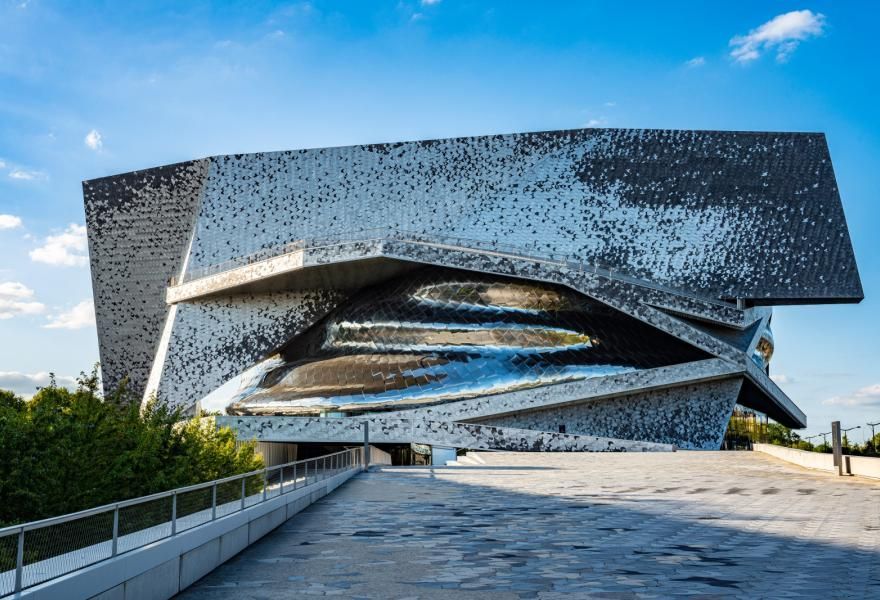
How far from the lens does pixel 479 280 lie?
38.6 metres

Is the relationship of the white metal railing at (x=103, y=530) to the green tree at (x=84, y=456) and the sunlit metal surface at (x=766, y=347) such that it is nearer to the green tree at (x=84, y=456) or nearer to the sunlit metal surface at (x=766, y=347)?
the green tree at (x=84, y=456)

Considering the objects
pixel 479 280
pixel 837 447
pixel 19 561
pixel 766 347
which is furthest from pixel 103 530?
pixel 766 347

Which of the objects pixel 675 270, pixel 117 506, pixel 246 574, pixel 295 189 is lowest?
pixel 246 574

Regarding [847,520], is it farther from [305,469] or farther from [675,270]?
[675,270]

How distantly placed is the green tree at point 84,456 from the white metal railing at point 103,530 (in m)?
2.36

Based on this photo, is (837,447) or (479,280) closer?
(837,447)

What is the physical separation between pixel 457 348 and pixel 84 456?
2692cm

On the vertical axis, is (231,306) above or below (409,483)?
above

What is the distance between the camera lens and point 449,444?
3366 cm

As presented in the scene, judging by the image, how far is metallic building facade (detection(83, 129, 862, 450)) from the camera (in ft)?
116

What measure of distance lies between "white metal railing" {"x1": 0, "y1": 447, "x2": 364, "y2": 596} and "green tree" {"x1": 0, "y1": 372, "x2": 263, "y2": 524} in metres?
2.36

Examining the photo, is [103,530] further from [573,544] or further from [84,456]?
[84,456]

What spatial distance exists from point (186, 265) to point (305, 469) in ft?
101

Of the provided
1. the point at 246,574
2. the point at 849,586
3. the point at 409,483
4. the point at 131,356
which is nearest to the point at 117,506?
the point at 246,574
